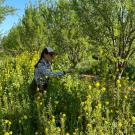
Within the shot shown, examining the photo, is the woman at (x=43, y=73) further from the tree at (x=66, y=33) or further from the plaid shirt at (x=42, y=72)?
the tree at (x=66, y=33)

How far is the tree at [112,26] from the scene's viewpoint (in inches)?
544

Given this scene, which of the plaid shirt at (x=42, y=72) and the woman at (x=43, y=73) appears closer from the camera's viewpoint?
the woman at (x=43, y=73)

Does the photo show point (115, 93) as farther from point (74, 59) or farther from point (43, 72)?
point (74, 59)

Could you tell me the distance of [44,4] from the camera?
30391 mm

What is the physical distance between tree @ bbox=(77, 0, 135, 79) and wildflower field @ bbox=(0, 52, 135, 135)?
3.87 metres

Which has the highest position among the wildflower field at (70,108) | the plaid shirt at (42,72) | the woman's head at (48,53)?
the woman's head at (48,53)

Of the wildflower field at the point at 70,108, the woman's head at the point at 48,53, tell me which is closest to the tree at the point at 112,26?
the wildflower field at the point at 70,108

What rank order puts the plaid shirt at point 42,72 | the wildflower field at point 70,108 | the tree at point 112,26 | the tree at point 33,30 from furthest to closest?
the tree at point 33,30 < the tree at point 112,26 < the plaid shirt at point 42,72 < the wildflower field at point 70,108

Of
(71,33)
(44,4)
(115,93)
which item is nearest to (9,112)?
(115,93)

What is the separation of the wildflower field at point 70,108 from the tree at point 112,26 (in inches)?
153

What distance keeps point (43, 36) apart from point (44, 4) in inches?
116

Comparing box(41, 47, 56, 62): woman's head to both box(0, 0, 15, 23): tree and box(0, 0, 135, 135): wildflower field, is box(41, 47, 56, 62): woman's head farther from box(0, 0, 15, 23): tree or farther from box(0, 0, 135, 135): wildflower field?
box(0, 0, 15, 23): tree

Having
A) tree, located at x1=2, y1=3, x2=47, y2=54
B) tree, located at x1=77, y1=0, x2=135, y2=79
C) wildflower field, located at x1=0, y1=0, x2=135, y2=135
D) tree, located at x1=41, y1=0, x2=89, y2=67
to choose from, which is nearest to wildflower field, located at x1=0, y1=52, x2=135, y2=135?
wildflower field, located at x1=0, y1=0, x2=135, y2=135

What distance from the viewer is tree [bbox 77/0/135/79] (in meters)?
13.8
